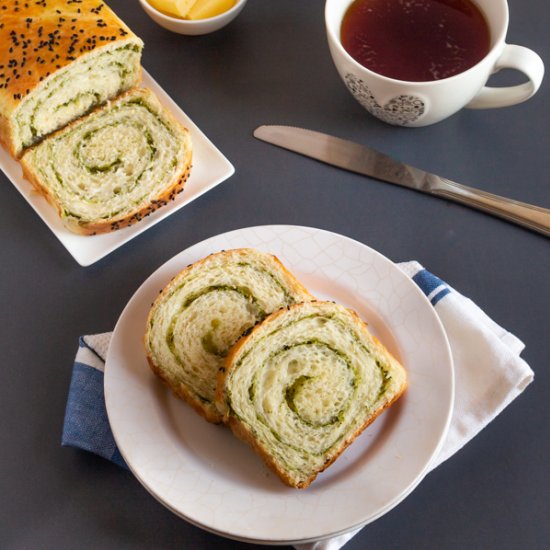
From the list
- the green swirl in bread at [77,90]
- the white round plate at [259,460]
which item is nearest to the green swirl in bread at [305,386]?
the white round plate at [259,460]

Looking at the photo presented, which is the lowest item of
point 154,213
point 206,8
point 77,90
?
point 154,213

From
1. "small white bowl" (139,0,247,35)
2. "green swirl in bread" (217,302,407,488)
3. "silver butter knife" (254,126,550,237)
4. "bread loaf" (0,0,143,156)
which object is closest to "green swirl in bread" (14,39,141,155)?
"bread loaf" (0,0,143,156)

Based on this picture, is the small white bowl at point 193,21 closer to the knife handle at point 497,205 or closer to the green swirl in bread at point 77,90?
the green swirl in bread at point 77,90

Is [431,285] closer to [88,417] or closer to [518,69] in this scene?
[518,69]

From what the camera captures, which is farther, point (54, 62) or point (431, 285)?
point (54, 62)

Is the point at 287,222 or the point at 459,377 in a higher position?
the point at 287,222

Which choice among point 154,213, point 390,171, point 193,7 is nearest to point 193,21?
point 193,7

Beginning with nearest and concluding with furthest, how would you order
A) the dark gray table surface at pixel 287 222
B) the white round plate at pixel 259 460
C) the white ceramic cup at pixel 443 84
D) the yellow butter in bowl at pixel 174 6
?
the white round plate at pixel 259 460 → the dark gray table surface at pixel 287 222 → the white ceramic cup at pixel 443 84 → the yellow butter in bowl at pixel 174 6
